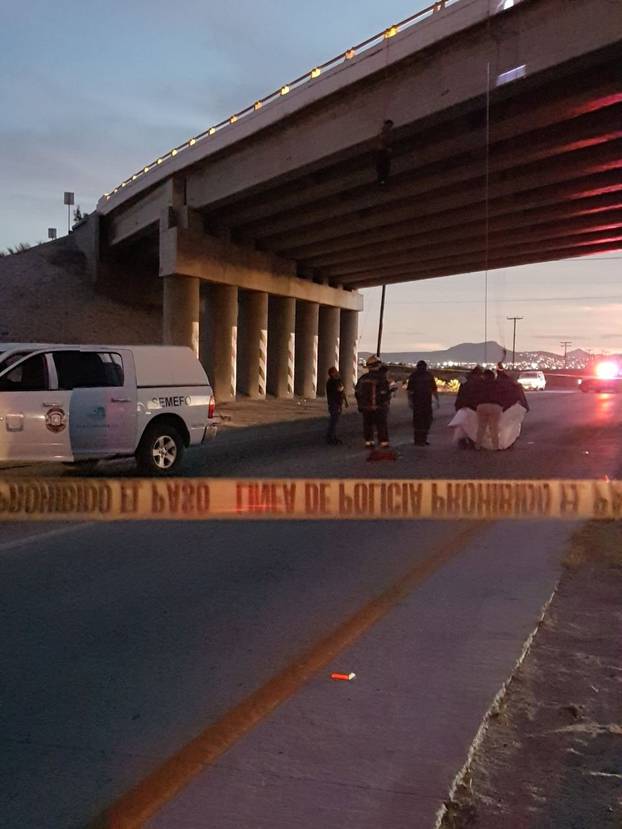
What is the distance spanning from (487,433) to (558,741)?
46.4 feet

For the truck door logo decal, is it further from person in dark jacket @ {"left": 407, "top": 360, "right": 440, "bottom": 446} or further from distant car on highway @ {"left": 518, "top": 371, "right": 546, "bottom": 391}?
distant car on highway @ {"left": 518, "top": 371, "right": 546, "bottom": 391}

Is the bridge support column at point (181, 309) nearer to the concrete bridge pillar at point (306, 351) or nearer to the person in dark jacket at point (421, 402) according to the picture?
the concrete bridge pillar at point (306, 351)

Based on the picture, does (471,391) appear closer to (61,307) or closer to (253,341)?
(253,341)

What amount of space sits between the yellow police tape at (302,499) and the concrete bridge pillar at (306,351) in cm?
3270

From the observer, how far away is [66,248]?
52.0 m

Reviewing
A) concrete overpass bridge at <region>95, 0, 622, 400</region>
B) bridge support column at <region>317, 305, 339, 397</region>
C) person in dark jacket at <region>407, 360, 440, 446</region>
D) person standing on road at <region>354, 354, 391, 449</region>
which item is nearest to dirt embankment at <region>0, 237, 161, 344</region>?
concrete overpass bridge at <region>95, 0, 622, 400</region>

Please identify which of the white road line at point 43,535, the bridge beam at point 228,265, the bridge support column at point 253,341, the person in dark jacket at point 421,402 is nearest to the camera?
the white road line at point 43,535

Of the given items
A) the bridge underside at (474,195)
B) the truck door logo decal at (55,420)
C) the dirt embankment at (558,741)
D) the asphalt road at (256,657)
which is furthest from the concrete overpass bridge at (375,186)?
the dirt embankment at (558,741)

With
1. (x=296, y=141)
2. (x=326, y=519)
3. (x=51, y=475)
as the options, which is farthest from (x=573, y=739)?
(x=296, y=141)

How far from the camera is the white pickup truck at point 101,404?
12094mm

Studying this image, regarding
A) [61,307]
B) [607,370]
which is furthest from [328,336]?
[607,370]

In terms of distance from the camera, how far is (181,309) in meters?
35.5

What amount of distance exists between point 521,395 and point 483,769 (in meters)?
15.4

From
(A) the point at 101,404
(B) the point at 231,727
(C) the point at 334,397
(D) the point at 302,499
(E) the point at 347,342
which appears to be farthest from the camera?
(E) the point at 347,342
